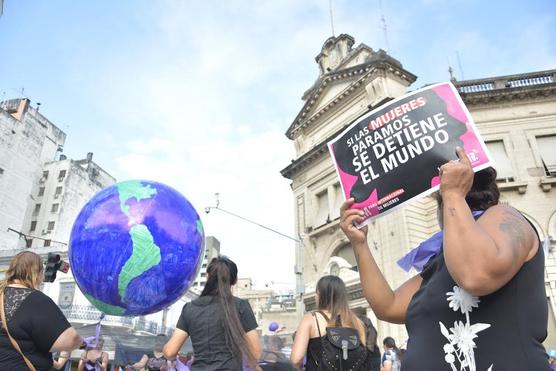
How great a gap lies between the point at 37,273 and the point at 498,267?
3.20 meters

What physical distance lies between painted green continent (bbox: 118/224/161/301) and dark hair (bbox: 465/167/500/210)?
2.56 m

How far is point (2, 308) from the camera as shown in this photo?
271cm

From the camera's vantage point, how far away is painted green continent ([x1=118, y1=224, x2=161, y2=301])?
10.5ft

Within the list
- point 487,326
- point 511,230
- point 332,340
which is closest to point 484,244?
point 511,230

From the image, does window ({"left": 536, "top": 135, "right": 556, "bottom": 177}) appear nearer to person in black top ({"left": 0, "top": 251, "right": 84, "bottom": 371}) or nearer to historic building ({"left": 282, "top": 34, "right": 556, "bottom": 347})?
historic building ({"left": 282, "top": 34, "right": 556, "bottom": 347})

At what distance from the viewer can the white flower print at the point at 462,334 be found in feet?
3.89

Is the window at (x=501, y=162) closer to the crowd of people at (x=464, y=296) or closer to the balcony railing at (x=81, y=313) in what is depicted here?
the crowd of people at (x=464, y=296)

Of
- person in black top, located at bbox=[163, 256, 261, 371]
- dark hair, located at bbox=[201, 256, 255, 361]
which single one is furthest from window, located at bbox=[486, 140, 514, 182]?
person in black top, located at bbox=[163, 256, 261, 371]

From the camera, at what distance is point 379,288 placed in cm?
179

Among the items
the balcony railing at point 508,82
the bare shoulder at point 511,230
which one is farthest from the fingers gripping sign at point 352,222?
the balcony railing at point 508,82

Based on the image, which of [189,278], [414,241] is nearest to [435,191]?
[189,278]

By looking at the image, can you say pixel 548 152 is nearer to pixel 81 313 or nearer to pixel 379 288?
pixel 379 288

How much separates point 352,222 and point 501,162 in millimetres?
16055

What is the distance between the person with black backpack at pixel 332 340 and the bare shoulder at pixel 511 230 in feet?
6.35
